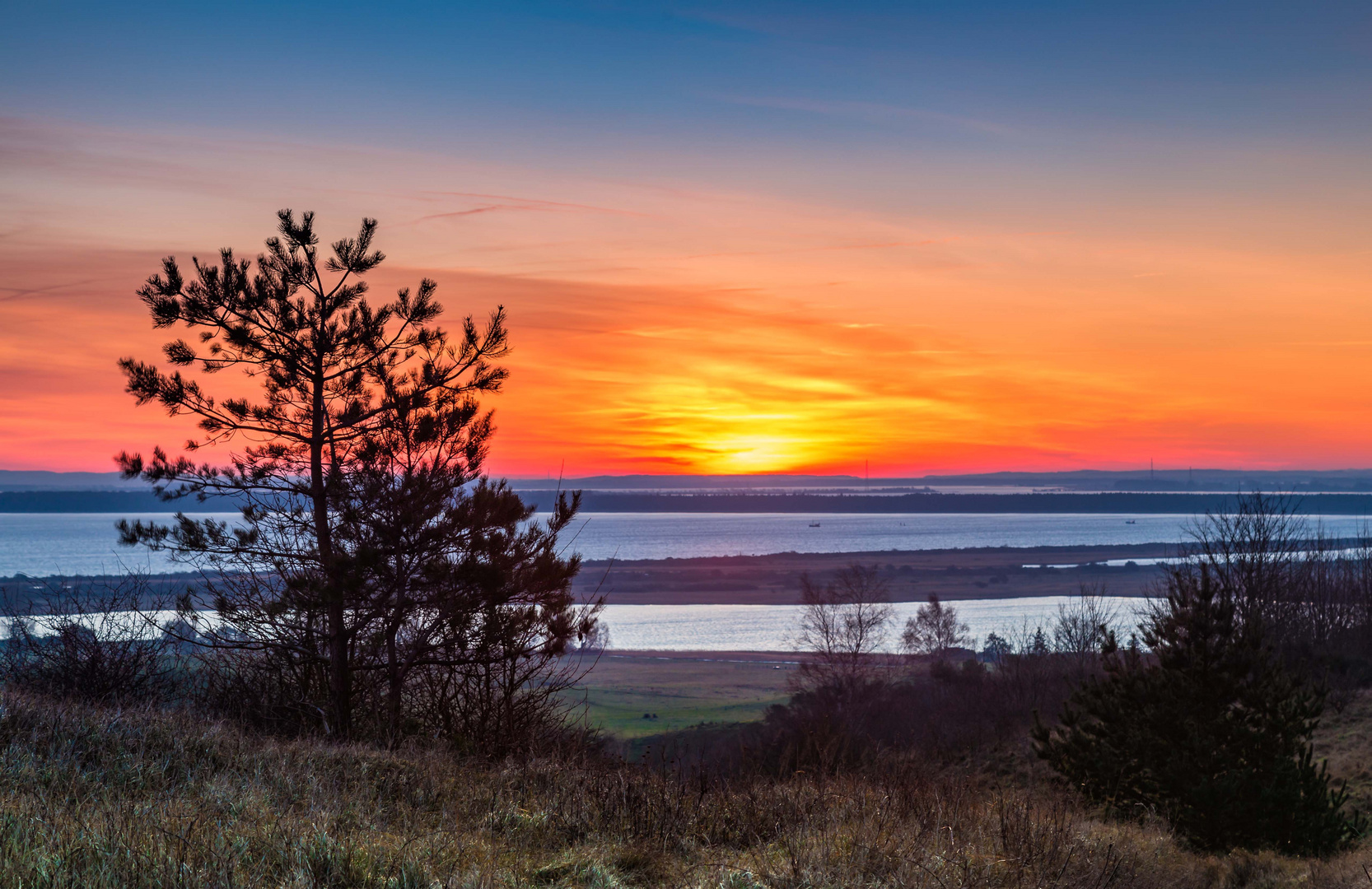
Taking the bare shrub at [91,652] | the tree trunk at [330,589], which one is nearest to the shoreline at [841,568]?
the bare shrub at [91,652]

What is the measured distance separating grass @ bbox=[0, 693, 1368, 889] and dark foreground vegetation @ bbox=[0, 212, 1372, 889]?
4 cm

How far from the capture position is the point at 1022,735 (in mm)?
47469

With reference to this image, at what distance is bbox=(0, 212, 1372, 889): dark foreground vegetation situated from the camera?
632 centimetres

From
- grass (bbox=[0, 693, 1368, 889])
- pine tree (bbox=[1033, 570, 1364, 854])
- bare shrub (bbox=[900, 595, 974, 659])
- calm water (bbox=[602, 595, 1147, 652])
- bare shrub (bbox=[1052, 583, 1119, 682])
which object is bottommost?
calm water (bbox=[602, 595, 1147, 652])

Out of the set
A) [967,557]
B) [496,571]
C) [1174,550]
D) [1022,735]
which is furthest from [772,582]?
[496,571]

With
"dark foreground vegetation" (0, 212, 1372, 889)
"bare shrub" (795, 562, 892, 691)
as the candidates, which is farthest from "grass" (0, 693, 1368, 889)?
"bare shrub" (795, 562, 892, 691)

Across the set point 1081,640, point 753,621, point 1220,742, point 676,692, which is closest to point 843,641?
point 676,692

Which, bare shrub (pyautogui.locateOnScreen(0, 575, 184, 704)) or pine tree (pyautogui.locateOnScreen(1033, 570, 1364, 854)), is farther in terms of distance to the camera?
pine tree (pyautogui.locateOnScreen(1033, 570, 1364, 854))

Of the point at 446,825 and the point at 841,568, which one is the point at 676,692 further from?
the point at 841,568

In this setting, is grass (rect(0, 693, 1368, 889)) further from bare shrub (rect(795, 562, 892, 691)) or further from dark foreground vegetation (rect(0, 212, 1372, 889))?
bare shrub (rect(795, 562, 892, 691))

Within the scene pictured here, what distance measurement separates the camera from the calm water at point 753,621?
11219 cm

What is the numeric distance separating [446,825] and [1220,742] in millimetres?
13818

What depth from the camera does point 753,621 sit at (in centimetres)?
13312

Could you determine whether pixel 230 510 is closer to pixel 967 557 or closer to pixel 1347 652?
pixel 1347 652
